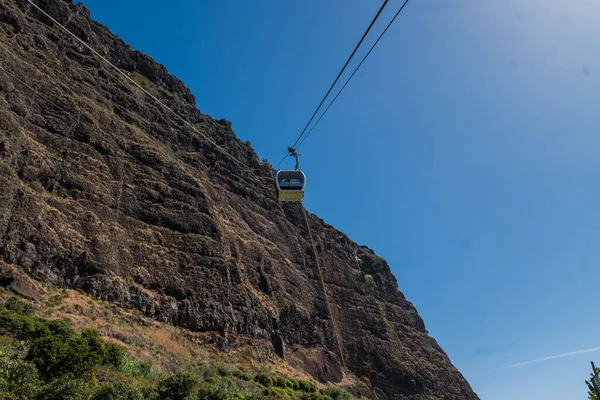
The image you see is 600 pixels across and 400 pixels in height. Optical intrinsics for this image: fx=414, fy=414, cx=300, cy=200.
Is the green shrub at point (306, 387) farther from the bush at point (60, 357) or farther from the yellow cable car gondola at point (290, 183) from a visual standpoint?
the yellow cable car gondola at point (290, 183)

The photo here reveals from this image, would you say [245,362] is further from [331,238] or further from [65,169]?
[331,238]

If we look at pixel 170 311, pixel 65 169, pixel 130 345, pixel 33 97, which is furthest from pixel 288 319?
pixel 33 97

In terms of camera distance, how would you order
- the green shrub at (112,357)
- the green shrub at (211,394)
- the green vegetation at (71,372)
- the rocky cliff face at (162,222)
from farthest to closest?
the rocky cliff face at (162,222) < the green shrub at (112,357) < the green shrub at (211,394) < the green vegetation at (71,372)

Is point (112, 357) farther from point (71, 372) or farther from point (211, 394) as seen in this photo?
point (211, 394)

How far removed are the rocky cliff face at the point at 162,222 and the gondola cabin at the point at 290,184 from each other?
23.6 meters

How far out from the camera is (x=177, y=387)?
1543 centimetres

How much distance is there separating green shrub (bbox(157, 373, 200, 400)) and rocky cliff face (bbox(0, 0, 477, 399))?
20814mm

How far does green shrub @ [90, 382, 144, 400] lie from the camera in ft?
38.7

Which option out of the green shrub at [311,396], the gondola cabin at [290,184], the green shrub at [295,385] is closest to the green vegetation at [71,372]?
the gondola cabin at [290,184]

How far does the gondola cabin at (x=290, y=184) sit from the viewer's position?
17.3 meters

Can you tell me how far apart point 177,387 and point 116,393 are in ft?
12.5

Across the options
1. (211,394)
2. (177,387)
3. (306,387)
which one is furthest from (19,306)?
(306,387)

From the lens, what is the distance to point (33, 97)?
4022cm

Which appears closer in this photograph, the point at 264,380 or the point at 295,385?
the point at 264,380
